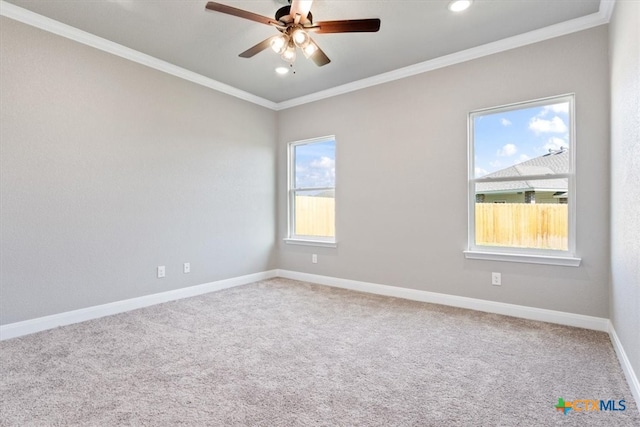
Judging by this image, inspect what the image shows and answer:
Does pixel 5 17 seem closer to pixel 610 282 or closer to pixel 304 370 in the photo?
pixel 304 370

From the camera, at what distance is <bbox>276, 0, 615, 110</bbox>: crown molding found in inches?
108

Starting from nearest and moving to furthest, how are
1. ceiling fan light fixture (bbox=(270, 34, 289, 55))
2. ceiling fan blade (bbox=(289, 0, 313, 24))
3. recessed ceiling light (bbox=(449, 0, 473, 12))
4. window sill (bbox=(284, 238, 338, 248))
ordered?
ceiling fan blade (bbox=(289, 0, 313, 24)) → ceiling fan light fixture (bbox=(270, 34, 289, 55)) → recessed ceiling light (bbox=(449, 0, 473, 12)) → window sill (bbox=(284, 238, 338, 248))

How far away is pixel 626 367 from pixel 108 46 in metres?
4.99

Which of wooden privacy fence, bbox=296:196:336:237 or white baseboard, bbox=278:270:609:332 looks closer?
white baseboard, bbox=278:270:609:332

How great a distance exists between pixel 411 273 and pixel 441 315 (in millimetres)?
679

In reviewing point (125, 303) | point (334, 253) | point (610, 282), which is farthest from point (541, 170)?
point (125, 303)

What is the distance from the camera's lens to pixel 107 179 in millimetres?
3238

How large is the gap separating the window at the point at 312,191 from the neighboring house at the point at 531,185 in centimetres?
198

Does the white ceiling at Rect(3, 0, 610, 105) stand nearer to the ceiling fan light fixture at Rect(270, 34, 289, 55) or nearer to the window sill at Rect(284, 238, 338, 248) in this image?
the ceiling fan light fixture at Rect(270, 34, 289, 55)

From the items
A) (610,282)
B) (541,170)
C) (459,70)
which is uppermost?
(459,70)

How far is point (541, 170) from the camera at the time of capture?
309 cm
